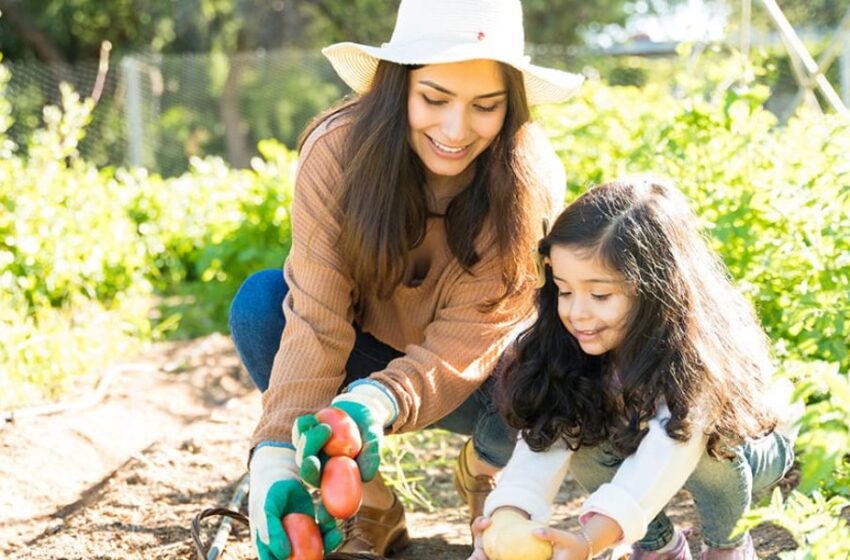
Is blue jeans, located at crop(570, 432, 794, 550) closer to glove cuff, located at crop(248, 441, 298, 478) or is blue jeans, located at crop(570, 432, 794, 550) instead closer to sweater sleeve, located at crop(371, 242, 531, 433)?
sweater sleeve, located at crop(371, 242, 531, 433)

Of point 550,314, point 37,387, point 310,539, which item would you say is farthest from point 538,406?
point 37,387

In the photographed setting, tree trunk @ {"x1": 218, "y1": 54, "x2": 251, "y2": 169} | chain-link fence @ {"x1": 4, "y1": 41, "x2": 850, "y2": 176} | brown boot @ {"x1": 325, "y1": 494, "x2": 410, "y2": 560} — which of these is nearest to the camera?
brown boot @ {"x1": 325, "y1": 494, "x2": 410, "y2": 560}

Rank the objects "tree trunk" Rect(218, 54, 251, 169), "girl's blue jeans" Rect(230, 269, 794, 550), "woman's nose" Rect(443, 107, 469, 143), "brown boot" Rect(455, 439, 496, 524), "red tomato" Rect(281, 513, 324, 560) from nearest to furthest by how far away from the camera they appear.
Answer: "red tomato" Rect(281, 513, 324, 560) → "girl's blue jeans" Rect(230, 269, 794, 550) → "woman's nose" Rect(443, 107, 469, 143) → "brown boot" Rect(455, 439, 496, 524) → "tree trunk" Rect(218, 54, 251, 169)

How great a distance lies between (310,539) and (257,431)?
0.33 m

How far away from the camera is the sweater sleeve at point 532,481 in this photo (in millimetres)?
1993

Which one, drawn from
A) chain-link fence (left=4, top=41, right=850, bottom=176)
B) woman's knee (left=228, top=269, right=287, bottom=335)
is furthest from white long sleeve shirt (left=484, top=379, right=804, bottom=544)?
chain-link fence (left=4, top=41, right=850, bottom=176)

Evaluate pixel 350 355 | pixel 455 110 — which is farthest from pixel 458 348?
pixel 455 110

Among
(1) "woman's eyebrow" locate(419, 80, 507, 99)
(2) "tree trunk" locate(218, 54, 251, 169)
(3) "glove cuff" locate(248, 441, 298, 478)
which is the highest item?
(1) "woman's eyebrow" locate(419, 80, 507, 99)

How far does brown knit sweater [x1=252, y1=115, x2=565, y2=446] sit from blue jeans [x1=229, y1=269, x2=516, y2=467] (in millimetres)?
116

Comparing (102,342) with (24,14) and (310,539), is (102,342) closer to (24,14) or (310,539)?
(310,539)

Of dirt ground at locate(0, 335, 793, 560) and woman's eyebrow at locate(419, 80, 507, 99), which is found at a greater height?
woman's eyebrow at locate(419, 80, 507, 99)

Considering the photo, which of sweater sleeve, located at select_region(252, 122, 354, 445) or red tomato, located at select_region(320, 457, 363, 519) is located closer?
red tomato, located at select_region(320, 457, 363, 519)

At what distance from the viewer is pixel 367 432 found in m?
1.93

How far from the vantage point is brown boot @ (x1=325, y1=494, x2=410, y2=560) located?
8.02 ft
